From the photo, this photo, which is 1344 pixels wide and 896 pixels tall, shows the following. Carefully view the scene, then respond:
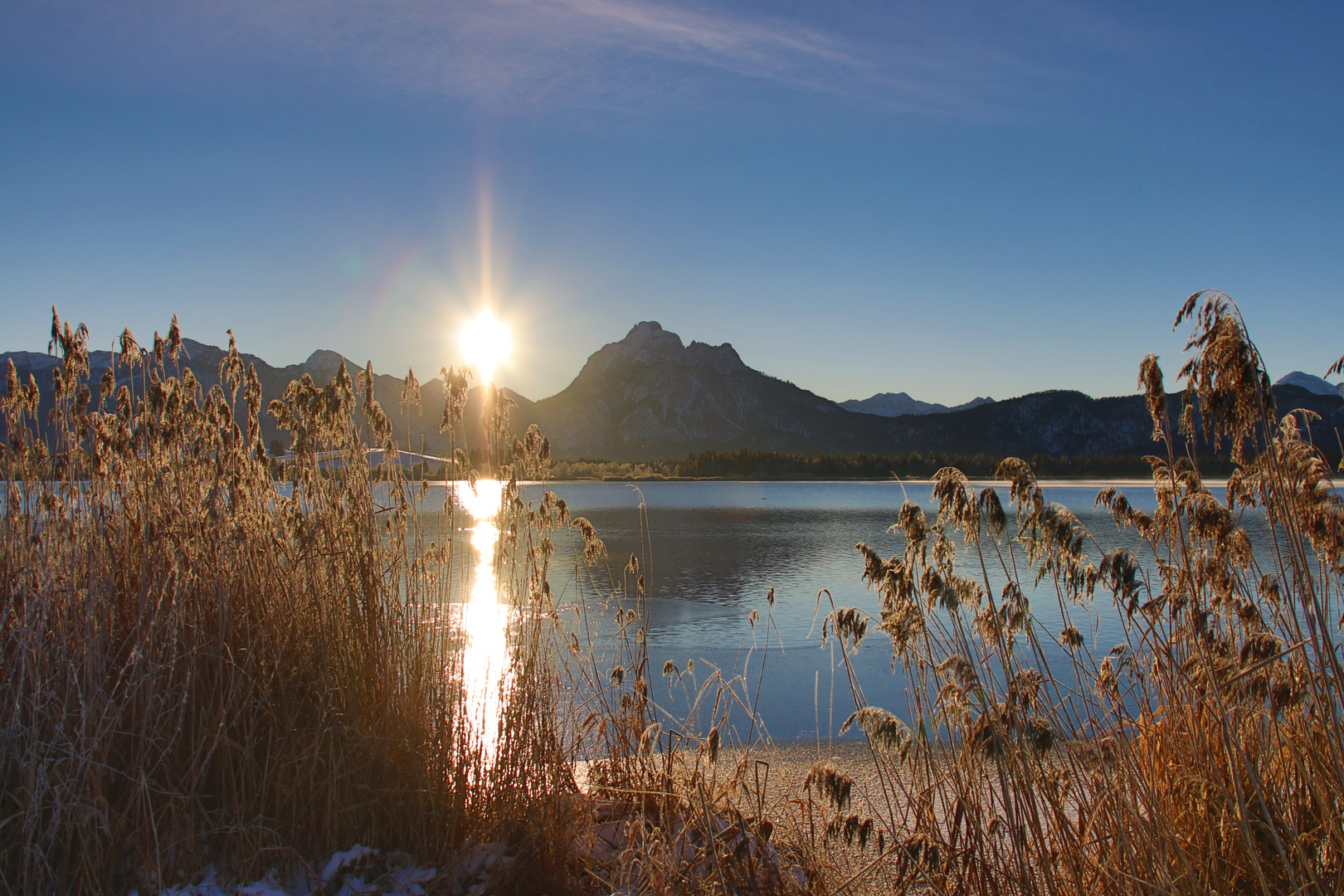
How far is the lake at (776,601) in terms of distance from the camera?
21.0 ft

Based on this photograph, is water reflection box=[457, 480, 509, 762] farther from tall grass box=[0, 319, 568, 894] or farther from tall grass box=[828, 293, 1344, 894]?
tall grass box=[828, 293, 1344, 894]

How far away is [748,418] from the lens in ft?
429

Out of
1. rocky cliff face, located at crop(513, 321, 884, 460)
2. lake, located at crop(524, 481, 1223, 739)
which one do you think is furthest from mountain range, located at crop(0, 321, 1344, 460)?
lake, located at crop(524, 481, 1223, 739)

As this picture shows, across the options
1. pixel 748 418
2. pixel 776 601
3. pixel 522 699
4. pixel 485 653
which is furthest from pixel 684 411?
pixel 522 699

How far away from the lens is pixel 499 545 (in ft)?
13.7

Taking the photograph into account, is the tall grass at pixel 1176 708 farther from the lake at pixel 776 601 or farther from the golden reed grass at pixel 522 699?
the lake at pixel 776 601

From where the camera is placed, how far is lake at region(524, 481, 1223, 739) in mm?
6406

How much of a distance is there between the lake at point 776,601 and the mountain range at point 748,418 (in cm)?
6264

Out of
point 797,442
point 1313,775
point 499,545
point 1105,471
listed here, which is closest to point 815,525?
point 499,545

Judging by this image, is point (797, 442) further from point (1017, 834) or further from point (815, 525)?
point (1017, 834)

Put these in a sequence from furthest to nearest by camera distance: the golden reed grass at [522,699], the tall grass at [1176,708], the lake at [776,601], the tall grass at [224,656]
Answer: the lake at [776,601] < the tall grass at [224,656] < the golden reed grass at [522,699] < the tall grass at [1176,708]

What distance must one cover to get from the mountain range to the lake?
206 ft

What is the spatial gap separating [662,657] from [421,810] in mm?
4808

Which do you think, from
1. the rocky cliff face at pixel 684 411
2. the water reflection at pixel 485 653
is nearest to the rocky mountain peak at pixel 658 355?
the rocky cliff face at pixel 684 411
